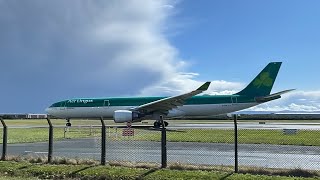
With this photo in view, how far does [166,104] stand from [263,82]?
43.6 feet

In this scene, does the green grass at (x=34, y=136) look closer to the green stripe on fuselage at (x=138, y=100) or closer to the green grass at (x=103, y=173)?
the green stripe on fuselage at (x=138, y=100)

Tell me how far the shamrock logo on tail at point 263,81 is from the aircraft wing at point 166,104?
10.6 meters

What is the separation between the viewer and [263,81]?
4612 cm

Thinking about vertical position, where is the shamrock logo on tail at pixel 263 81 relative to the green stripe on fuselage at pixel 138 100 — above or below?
above

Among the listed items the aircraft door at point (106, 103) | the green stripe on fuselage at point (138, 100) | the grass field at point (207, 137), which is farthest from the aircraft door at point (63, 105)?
the grass field at point (207, 137)

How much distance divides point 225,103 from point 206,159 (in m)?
29.4

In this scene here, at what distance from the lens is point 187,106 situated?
4275 centimetres

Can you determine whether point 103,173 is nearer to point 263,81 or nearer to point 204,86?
point 204,86

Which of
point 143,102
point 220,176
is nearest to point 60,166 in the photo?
point 220,176

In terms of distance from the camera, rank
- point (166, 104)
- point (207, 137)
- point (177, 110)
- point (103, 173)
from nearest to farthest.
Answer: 1. point (103, 173)
2. point (207, 137)
3. point (166, 104)
4. point (177, 110)

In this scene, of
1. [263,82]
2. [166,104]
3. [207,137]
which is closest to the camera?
[207,137]

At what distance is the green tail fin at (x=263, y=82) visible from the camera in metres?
45.5

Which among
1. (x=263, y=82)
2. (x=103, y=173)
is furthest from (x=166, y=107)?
(x=103, y=173)

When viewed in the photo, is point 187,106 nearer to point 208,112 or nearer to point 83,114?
point 208,112
